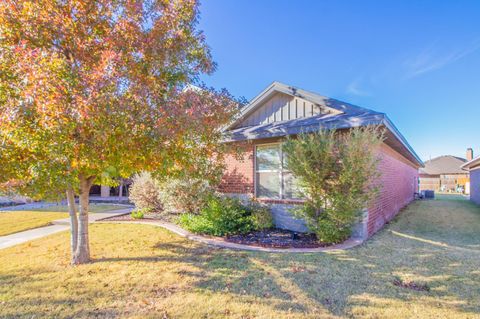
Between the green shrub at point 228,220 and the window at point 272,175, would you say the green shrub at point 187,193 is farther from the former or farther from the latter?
the window at point 272,175

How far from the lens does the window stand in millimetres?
7773

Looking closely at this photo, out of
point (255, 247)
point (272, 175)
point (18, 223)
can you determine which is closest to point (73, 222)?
point (255, 247)

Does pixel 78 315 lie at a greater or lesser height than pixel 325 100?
lesser

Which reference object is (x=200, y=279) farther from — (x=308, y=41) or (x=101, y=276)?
(x=308, y=41)

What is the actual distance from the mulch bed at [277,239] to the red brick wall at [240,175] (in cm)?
168

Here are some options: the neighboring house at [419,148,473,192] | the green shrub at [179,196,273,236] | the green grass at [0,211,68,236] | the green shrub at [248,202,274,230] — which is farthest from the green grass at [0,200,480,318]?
the neighboring house at [419,148,473,192]

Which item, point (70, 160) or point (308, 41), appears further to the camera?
point (308, 41)

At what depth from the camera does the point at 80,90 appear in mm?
3703

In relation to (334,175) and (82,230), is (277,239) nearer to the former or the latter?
(334,175)

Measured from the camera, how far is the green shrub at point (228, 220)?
23.6ft

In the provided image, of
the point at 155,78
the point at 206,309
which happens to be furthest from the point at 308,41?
the point at 206,309

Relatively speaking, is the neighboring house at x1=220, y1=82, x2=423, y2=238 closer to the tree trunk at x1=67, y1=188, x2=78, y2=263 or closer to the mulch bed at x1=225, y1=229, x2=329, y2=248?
the mulch bed at x1=225, y1=229, x2=329, y2=248

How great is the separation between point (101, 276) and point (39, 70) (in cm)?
333

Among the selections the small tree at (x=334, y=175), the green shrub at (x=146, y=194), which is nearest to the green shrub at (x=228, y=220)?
the small tree at (x=334, y=175)
